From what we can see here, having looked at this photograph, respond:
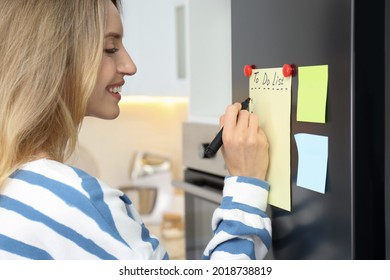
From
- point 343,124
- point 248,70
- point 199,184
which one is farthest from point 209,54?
point 343,124

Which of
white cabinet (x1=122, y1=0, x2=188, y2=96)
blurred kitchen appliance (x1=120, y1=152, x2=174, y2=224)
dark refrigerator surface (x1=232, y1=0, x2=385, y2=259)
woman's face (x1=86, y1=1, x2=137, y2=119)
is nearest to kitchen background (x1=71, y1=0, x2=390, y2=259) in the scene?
dark refrigerator surface (x1=232, y1=0, x2=385, y2=259)

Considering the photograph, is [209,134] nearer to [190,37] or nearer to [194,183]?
[194,183]

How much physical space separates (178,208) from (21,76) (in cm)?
185

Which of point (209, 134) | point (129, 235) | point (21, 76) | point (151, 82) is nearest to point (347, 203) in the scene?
point (129, 235)

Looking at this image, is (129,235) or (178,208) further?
(178,208)

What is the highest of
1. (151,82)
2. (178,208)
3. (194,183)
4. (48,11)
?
(48,11)

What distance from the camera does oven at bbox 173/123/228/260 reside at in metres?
1.42

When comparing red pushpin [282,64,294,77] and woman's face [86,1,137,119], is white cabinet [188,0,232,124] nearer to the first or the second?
woman's face [86,1,137,119]

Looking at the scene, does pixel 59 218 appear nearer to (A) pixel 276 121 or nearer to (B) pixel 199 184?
(A) pixel 276 121

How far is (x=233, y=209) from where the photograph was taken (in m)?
0.82

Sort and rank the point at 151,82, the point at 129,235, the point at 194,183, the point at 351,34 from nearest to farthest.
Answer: the point at 351,34 → the point at 129,235 → the point at 194,183 → the point at 151,82

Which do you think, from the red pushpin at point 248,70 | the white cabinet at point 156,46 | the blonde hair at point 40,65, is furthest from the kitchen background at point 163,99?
the blonde hair at point 40,65

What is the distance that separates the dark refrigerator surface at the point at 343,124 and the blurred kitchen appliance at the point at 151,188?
1.82m

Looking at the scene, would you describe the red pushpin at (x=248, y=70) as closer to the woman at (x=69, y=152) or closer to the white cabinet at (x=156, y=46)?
the woman at (x=69, y=152)
